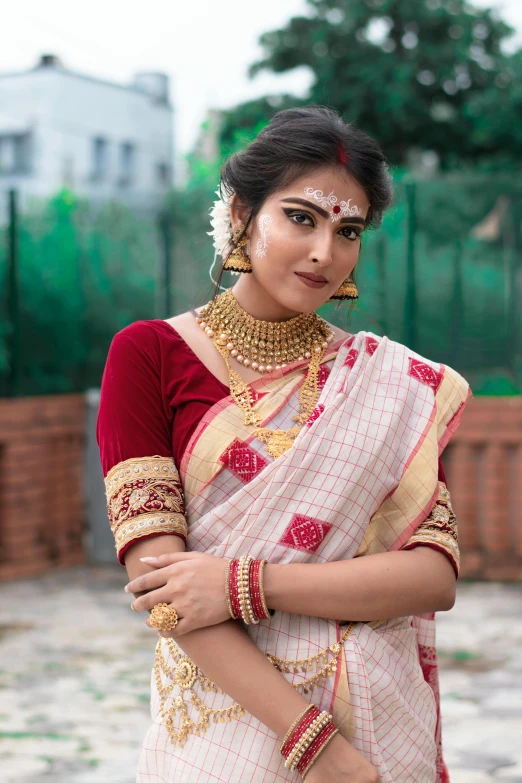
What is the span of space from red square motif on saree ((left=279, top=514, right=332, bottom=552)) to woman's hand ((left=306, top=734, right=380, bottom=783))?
314 millimetres

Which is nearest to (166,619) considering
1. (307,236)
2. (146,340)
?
(146,340)

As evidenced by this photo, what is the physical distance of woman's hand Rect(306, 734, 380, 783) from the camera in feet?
5.11

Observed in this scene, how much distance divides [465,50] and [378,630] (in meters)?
15.3

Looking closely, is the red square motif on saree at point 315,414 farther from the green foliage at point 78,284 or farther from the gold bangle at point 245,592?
Answer: the green foliage at point 78,284

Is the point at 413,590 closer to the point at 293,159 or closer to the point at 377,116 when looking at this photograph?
the point at 293,159

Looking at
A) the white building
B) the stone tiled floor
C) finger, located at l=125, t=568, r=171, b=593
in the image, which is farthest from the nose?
the white building

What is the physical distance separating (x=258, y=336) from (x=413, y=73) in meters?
14.5

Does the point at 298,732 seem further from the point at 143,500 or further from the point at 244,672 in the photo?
the point at 143,500

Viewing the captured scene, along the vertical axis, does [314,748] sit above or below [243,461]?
below

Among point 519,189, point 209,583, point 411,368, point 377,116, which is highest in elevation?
point 377,116

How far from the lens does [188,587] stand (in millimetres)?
1574

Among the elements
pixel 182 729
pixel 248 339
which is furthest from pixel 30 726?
pixel 248 339

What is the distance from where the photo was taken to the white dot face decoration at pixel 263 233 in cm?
172

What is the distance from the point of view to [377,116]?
1518 cm
